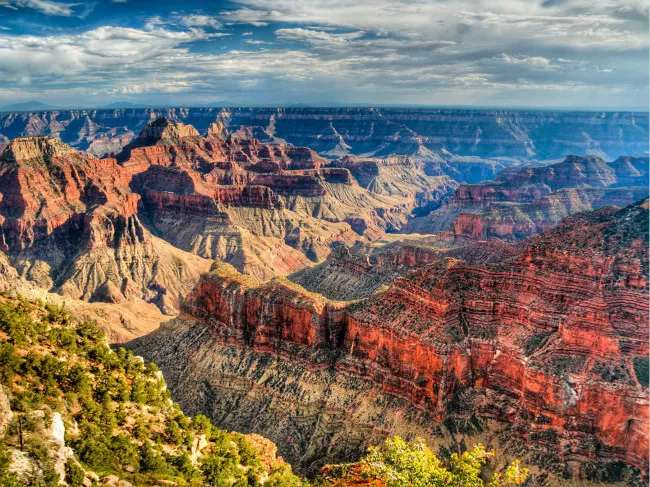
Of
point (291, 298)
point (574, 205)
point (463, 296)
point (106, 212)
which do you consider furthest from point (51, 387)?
point (574, 205)

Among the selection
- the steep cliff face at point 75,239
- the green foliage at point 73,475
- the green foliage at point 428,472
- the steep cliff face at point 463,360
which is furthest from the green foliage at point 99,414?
the steep cliff face at point 75,239

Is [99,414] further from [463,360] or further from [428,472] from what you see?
[463,360]

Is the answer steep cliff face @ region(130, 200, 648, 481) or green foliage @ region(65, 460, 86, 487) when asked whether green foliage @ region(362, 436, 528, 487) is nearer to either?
green foliage @ region(65, 460, 86, 487)

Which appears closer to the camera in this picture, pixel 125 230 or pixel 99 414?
pixel 99 414

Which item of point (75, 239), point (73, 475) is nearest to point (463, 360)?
point (73, 475)

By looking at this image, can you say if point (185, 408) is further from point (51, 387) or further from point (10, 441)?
point (10, 441)

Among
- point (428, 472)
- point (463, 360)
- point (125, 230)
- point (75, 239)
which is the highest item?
point (428, 472)
